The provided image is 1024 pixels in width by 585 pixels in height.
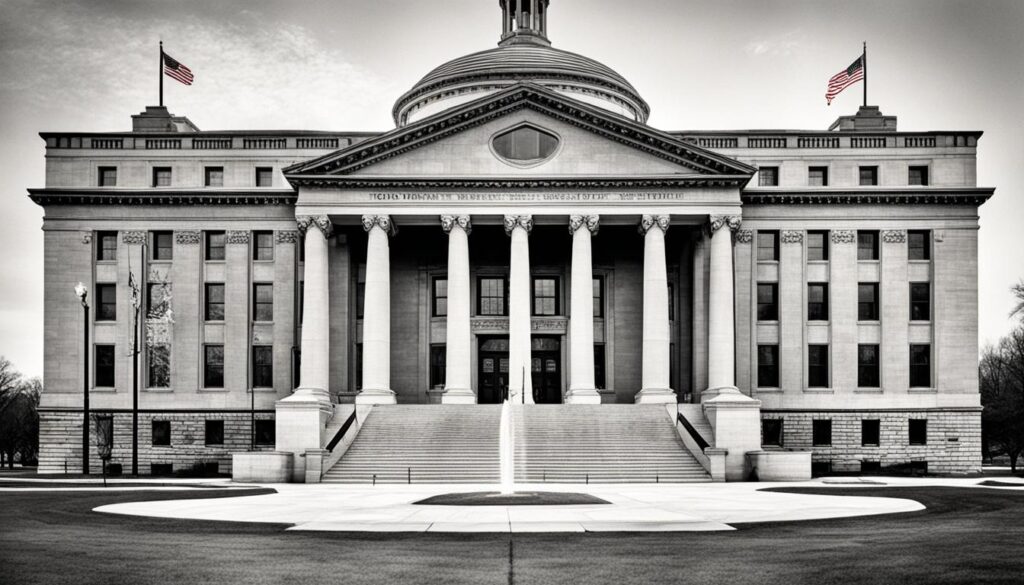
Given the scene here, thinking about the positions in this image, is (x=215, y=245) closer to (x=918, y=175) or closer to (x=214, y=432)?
(x=214, y=432)

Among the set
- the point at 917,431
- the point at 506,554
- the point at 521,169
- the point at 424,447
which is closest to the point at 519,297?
the point at 521,169

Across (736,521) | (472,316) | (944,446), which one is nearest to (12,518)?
(736,521)

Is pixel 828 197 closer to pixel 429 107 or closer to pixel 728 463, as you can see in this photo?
pixel 728 463

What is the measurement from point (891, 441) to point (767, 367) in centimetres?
810

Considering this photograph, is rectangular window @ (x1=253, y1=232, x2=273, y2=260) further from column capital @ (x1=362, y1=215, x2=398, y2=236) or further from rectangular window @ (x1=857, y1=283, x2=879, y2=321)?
rectangular window @ (x1=857, y1=283, x2=879, y2=321)

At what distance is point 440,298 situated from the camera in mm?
66562

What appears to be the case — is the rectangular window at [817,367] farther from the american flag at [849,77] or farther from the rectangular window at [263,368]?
the rectangular window at [263,368]

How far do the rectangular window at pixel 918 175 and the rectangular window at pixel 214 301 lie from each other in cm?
4131

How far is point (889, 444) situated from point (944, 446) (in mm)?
3105

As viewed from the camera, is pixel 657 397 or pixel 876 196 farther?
pixel 876 196

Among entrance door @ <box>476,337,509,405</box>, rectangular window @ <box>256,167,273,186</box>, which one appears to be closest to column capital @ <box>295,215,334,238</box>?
rectangular window @ <box>256,167,273,186</box>

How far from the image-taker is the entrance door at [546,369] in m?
66.4

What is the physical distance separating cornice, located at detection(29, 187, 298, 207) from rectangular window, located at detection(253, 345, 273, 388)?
870 centimetres

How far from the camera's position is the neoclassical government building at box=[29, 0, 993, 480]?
6297 centimetres
